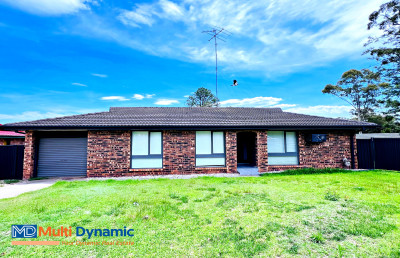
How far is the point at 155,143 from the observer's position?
910cm

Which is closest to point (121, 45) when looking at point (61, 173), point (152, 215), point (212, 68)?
point (212, 68)

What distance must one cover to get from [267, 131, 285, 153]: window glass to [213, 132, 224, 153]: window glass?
2500mm

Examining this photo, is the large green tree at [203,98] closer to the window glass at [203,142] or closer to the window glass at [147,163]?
the window glass at [203,142]

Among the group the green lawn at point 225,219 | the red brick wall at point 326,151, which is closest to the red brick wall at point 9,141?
the green lawn at point 225,219

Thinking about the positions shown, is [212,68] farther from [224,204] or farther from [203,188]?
[224,204]

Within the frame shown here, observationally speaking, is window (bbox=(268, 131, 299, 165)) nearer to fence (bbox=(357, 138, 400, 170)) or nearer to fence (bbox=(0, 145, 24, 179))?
fence (bbox=(357, 138, 400, 170))

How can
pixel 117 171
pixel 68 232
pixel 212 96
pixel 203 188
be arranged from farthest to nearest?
pixel 212 96, pixel 117 171, pixel 203 188, pixel 68 232

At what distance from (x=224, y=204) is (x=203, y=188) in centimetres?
172

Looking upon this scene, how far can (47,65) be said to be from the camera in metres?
14.0

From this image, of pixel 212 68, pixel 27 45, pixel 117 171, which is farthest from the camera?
pixel 212 68

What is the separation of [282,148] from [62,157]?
36.3 feet

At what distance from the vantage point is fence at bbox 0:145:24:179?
28.8 feet

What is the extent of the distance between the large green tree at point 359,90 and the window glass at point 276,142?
25.4 metres

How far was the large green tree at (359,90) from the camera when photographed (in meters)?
27.2
